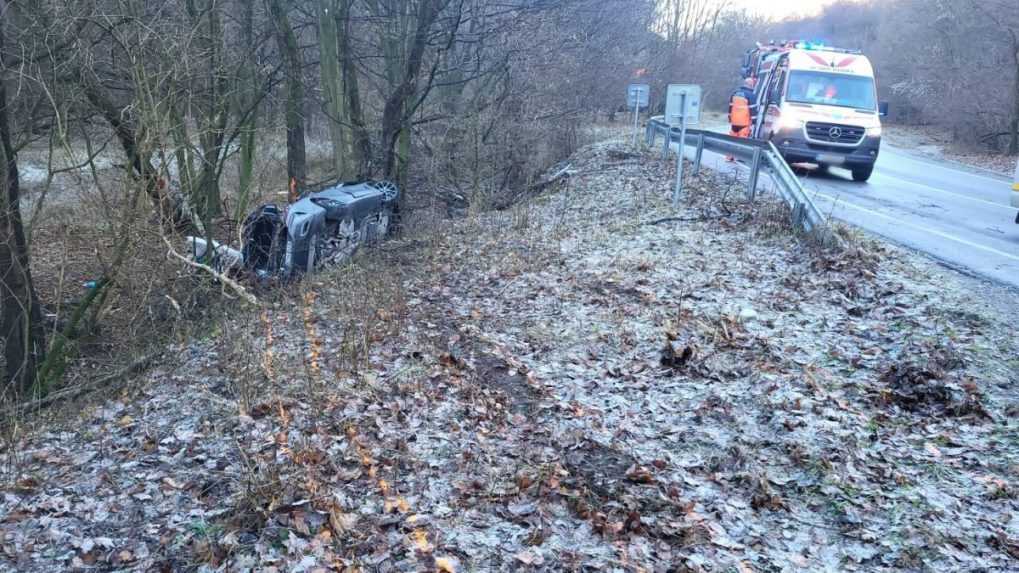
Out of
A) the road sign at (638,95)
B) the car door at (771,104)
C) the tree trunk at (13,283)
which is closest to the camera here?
the tree trunk at (13,283)

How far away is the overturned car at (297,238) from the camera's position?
10.8 m

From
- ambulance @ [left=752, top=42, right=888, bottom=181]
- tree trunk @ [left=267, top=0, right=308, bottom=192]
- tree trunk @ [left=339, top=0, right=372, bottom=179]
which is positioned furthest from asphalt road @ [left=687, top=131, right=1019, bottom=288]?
tree trunk @ [left=267, top=0, right=308, bottom=192]

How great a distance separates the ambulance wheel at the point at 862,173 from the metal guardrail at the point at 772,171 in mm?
3770

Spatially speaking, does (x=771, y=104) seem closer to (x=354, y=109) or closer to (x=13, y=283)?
(x=354, y=109)

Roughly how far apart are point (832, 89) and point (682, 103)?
6.66 meters

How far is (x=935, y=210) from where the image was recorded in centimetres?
1333

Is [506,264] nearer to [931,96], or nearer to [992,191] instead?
[992,191]

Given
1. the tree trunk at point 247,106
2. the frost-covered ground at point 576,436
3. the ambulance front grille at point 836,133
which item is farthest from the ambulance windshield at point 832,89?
the tree trunk at point 247,106

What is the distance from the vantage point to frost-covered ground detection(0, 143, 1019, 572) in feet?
14.7

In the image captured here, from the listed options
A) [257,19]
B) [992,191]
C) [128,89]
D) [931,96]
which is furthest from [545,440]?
[931,96]

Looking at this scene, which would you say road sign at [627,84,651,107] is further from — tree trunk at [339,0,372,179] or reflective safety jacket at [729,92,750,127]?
tree trunk at [339,0,372,179]

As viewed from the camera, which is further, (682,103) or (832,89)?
(832,89)

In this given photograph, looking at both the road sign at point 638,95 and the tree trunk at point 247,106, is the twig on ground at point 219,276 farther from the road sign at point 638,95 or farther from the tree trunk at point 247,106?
the road sign at point 638,95

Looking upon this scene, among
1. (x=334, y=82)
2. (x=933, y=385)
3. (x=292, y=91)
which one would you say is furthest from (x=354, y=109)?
(x=933, y=385)
